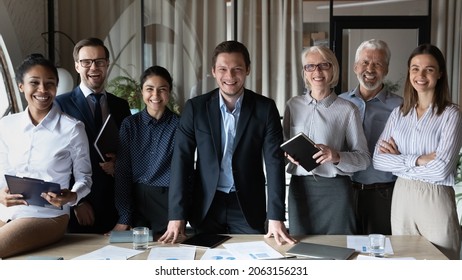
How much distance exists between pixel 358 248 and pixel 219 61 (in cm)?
102

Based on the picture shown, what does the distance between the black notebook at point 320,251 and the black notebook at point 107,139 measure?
107 centimetres

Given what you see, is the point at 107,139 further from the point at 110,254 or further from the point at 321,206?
the point at 321,206

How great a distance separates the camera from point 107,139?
249cm

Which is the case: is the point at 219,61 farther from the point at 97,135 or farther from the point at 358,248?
the point at 358,248

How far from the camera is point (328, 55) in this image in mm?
2410

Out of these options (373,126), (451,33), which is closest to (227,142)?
(373,126)

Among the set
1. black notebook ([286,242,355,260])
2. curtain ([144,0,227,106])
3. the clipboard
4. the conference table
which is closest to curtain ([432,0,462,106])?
curtain ([144,0,227,106])

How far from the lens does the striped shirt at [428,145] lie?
Answer: 2.18 m

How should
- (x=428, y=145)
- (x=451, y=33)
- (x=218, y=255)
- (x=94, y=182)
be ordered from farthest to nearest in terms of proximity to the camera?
(x=451, y=33) < (x=94, y=182) < (x=428, y=145) < (x=218, y=255)

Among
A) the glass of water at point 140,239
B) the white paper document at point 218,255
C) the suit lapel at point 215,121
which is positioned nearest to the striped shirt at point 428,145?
the suit lapel at point 215,121

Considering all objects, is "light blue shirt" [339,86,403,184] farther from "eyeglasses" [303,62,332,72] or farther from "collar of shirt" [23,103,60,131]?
"collar of shirt" [23,103,60,131]

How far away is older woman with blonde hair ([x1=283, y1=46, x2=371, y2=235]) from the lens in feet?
7.86

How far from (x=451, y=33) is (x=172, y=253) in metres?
4.99

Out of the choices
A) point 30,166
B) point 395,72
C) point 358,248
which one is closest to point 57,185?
point 30,166
